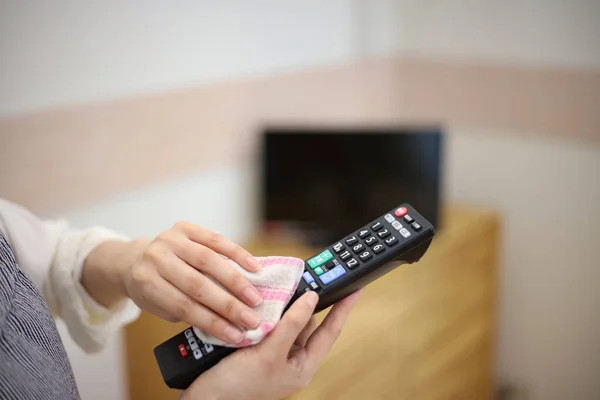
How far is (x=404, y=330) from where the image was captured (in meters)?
1.15

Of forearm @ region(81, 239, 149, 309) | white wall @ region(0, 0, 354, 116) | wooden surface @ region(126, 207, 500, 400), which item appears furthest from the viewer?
white wall @ region(0, 0, 354, 116)

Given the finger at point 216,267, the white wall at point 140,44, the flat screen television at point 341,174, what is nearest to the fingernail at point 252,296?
the finger at point 216,267

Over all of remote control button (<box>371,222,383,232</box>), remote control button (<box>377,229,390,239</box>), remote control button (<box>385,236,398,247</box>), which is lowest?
remote control button (<box>385,236,398,247</box>)

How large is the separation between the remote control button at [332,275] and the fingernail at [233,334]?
0.09m

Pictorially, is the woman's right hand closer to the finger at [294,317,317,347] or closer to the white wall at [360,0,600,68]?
the finger at [294,317,317,347]

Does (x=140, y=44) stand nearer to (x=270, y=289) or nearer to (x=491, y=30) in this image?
(x=270, y=289)

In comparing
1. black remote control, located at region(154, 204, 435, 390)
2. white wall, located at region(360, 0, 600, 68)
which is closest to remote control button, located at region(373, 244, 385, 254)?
black remote control, located at region(154, 204, 435, 390)

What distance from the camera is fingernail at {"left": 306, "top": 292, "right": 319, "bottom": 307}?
0.48m

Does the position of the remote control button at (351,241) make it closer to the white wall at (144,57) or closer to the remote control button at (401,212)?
the remote control button at (401,212)

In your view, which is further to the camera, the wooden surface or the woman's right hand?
the wooden surface

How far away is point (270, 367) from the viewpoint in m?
0.47

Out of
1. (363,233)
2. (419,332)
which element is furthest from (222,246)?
(419,332)

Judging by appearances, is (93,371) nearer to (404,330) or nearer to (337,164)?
(404,330)

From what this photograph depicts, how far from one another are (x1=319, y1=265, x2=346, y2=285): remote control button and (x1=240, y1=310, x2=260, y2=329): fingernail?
74 millimetres
